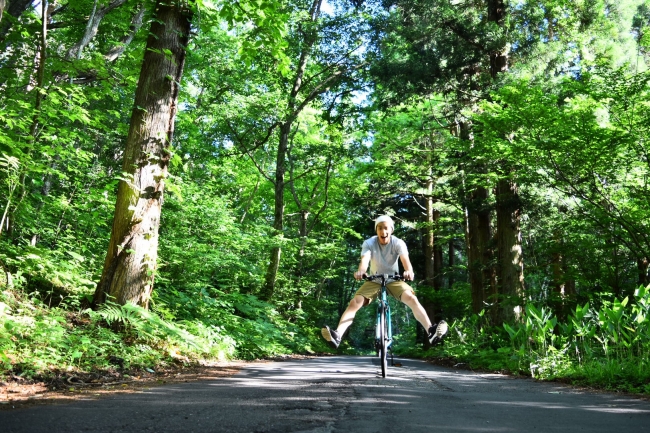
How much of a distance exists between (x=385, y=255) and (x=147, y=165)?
397cm

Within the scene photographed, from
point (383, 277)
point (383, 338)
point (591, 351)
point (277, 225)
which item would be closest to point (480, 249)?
point (277, 225)

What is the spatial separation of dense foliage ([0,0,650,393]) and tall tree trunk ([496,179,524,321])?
3.9 inches

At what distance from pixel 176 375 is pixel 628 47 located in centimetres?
2527

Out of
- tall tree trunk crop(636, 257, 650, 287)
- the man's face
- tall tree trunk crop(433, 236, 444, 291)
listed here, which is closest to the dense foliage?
tall tree trunk crop(636, 257, 650, 287)

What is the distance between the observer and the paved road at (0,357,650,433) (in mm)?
3354

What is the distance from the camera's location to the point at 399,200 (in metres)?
27.8

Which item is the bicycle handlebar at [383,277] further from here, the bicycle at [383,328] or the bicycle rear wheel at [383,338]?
the bicycle rear wheel at [383,338]

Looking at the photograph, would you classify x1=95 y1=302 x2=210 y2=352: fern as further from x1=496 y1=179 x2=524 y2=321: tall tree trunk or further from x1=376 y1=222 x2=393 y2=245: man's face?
x1=496 y1=179 x2=524 y2=321: tall tree trunk

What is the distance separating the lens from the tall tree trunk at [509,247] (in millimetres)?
13547

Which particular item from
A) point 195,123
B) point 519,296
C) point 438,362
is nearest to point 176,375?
point 519,296

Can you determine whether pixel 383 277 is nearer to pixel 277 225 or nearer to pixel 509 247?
pixel 509 247

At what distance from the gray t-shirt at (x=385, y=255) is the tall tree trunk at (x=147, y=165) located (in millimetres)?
3417

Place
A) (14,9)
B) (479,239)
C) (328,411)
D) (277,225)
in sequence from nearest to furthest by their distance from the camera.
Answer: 1. (328,411)
2. (14,9)
3. (479,239)
4. (277,225)

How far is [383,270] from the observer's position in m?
7.25
